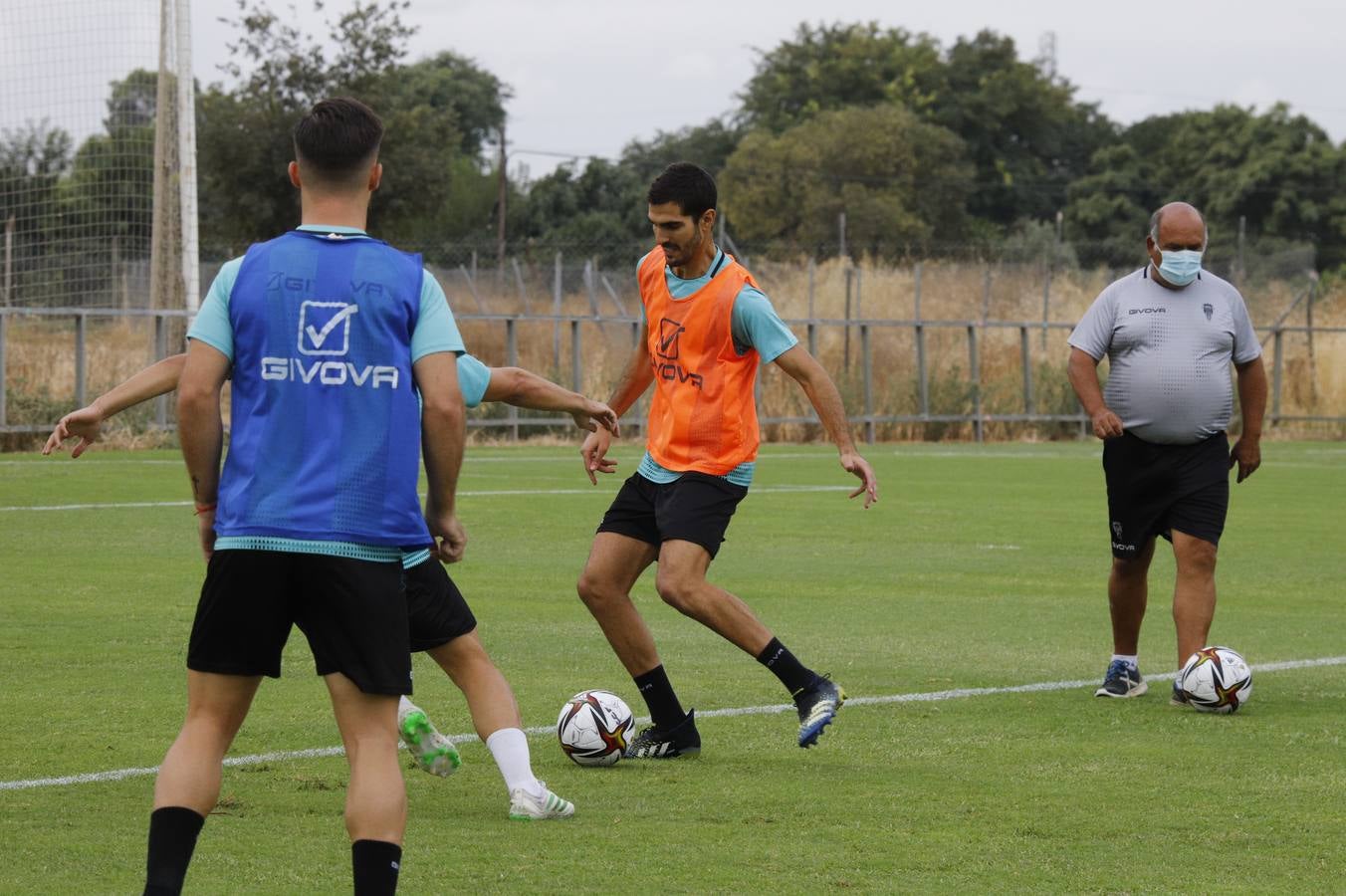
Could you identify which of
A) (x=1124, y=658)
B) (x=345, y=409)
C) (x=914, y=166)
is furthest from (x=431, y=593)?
(x=914, y=166)

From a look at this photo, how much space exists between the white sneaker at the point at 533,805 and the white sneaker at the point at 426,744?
0.28 meters

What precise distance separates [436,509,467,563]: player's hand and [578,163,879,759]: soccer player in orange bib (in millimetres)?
2438

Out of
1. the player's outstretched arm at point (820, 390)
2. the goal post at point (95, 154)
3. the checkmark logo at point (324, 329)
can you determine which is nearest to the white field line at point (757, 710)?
the player's outstretched arm at point (820, 390)

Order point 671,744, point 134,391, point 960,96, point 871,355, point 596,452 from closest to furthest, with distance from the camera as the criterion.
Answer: point 134,391, point 671,744, point 596,452, point 871,355, point 960,96

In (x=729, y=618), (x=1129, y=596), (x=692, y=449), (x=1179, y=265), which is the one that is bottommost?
(x=1129, y=596)

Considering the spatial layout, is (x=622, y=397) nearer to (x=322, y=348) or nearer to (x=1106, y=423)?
(x=1106, y=423)

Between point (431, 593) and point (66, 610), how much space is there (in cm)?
534

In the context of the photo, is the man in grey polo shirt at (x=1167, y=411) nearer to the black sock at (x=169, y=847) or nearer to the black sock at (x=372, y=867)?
the black sock at (x=372, y=867)

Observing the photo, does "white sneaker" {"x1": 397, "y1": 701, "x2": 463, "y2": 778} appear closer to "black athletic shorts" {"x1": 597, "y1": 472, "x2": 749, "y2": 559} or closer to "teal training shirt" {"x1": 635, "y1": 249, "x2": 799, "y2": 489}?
"black athletic shorts" {"x1": 597, "y1": 472, "x2": 749, "y2": 559}

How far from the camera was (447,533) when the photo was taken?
4.64 m

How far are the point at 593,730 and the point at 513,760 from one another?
0.94m

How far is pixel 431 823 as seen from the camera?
19.1 ft

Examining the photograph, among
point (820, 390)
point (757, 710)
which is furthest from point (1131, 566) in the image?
point (820, 390)

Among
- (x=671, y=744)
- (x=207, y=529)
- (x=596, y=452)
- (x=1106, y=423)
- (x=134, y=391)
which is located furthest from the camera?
(x=1106, y=423)
